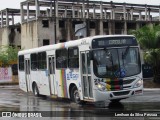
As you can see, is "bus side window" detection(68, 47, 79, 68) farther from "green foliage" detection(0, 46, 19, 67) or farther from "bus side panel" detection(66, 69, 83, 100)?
"green foliage" detection(0, 46, 19, 67)

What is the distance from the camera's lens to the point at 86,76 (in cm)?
1852

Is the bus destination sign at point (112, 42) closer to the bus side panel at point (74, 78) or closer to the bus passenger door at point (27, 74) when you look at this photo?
the bus side panel at point (74, 78)

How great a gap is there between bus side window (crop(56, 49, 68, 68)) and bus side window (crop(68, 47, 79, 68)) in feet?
1.53

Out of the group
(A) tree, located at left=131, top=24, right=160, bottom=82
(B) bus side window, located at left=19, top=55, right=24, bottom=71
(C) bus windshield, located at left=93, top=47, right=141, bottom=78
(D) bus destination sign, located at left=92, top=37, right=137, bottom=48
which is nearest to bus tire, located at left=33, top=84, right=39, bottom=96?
(B) bus side window, located at left=19, top=55, right=24, bottom=71

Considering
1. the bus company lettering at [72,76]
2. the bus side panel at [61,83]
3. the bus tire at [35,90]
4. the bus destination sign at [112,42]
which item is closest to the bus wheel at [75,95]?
the bus company lettering at [72,76]

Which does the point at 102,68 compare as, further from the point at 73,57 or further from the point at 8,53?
the point at 8,53

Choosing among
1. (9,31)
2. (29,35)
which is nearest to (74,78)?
(29,35)

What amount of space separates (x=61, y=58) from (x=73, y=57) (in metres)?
1.84

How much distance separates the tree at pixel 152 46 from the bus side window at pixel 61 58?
1166cm

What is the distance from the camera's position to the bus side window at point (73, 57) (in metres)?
19.5

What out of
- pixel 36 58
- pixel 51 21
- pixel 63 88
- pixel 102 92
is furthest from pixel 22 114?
pixel 51 21

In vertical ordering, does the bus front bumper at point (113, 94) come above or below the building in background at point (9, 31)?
below

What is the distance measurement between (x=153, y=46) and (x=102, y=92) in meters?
16.1

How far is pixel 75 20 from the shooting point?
6900 centimetres
